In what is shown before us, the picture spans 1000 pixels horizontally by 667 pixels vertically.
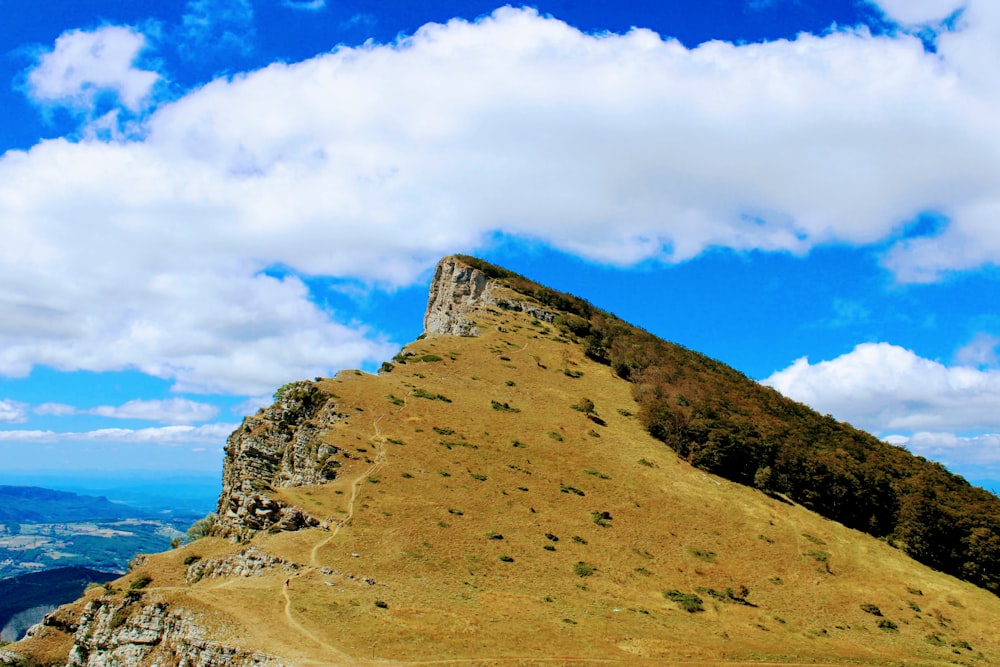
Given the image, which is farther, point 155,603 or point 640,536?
point 640,536

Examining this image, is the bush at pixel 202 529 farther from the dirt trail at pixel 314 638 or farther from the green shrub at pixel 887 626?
the green shrub at pixel 887 626

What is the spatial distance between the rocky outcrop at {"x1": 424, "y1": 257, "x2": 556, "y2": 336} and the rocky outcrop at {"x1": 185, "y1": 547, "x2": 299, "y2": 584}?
6974cm

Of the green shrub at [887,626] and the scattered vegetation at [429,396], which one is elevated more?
the scattered vegetation at [429,396]

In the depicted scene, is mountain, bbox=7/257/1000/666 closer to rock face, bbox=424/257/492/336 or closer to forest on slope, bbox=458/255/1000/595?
forest on slope, bbox=458/255/1000/595

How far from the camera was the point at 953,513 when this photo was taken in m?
64.8

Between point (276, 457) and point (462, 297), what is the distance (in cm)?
6741

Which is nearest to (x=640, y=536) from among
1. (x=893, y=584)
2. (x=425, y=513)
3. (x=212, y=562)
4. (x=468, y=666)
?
(x=425, y=513)

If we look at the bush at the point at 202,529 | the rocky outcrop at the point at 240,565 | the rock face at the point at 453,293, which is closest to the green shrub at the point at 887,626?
the rocky outcrop at the point at 240,565

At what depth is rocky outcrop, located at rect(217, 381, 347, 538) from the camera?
49438 mm

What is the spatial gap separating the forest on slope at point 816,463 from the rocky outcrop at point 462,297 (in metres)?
20.8

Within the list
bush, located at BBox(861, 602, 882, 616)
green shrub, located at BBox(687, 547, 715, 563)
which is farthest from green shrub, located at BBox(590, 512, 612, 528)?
bush, located at BBox(861, 602, 882, 616)

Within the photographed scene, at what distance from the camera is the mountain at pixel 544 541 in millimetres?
35031

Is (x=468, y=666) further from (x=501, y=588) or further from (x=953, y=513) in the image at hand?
(x=953, y=513)

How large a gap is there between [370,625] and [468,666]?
6327 mm
